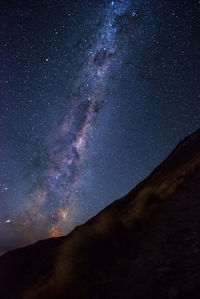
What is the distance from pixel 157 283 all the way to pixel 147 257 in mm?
1152

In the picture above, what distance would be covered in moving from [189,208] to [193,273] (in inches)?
112

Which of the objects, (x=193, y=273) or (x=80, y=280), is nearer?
(x=193, y=273)

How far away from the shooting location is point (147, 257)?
6758 mm

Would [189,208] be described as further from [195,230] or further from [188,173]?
[188,173]

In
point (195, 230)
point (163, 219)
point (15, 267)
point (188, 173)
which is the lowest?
point (195, 230)

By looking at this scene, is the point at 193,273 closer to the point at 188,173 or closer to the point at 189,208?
the point at 189,208

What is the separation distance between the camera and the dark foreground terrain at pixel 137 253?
226 inches

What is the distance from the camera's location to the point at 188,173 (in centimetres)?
956

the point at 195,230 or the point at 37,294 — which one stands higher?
the point at 37,294

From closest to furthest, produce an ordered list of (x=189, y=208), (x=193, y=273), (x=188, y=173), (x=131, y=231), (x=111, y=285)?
(x=193, y=273) < (x=111, y=285) < (x=189, y=208) < (x=131, y=231) < (x=188, y=173)

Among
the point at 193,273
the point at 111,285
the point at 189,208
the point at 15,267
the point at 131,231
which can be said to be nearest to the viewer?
the point at 193,273

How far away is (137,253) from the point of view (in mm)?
7281

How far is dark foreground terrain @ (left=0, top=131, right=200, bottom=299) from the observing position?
574 centimetres

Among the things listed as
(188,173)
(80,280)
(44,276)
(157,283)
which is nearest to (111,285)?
(80,280)
